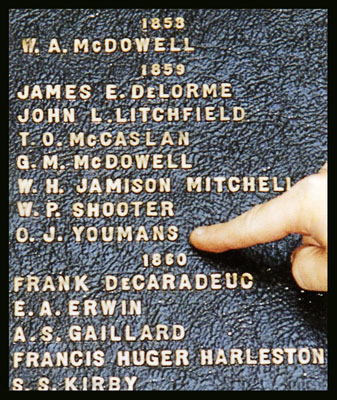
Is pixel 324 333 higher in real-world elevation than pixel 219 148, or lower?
lower

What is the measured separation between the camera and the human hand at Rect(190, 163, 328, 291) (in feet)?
3.51

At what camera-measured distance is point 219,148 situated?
3.90 ft

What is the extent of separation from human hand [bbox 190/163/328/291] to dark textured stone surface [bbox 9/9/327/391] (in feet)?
0.11

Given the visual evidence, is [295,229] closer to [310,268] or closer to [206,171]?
[310,268]

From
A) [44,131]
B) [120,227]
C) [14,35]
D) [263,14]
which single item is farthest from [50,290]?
[263,14]

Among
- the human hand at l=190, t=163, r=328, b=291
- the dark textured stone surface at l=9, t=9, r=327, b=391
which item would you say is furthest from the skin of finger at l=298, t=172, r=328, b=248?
the dark textured stone surface at l=9, t=9, r=327, b=391

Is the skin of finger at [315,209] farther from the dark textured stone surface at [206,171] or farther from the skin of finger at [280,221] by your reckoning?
the dark textured stone surface at [206,171]

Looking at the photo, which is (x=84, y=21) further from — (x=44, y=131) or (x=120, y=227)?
(x=120, y=227)

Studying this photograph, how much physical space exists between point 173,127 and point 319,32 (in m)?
0.27

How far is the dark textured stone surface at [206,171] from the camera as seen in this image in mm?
1164

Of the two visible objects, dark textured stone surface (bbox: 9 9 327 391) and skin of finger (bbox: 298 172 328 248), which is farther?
dark textured stone surface (bbox: 9 9 327 391)

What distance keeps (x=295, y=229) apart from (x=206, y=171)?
18 cm

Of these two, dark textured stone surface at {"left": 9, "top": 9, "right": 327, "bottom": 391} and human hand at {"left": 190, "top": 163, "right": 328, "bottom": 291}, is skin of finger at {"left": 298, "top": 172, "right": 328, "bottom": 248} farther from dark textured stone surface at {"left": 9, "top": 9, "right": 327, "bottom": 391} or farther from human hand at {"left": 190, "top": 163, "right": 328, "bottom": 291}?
dark textured stone surface at {"left": 9, "top": 9, "right": 327, "bottom": 391}

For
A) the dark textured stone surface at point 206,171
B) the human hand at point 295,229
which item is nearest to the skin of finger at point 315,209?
the human hand at point 295,229
